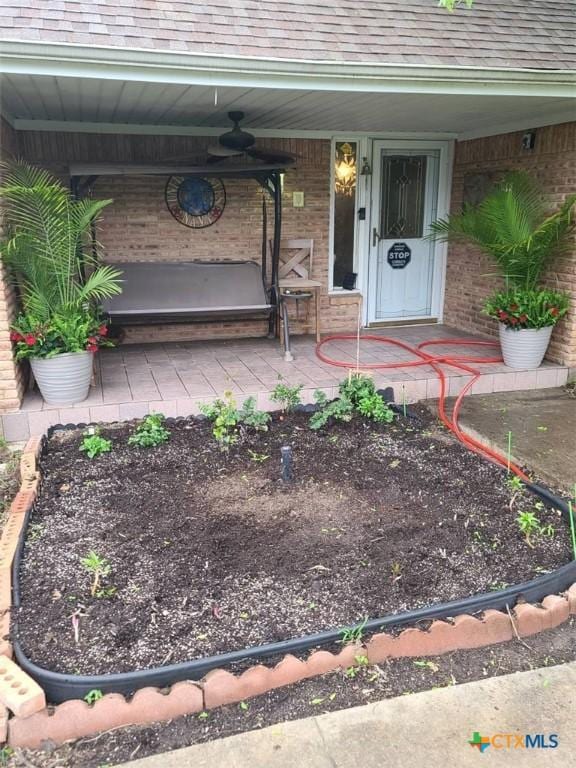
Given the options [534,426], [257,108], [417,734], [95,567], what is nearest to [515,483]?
[534,426]

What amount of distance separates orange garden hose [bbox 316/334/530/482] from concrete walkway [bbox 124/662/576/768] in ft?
5.42

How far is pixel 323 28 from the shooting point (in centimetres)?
443

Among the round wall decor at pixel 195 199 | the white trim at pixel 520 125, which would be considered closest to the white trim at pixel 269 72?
the white trim at pixel 520 125

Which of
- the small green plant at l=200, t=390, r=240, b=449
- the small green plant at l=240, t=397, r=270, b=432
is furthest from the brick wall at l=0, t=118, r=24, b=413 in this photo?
the small green plant at l=240, t=397, r=270, b=432

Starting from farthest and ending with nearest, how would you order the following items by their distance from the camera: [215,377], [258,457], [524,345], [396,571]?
[524,345] → [215,377] → [258,457] → [396,571]

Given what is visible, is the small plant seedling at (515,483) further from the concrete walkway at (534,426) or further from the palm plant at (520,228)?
the palm plant at (520,228)

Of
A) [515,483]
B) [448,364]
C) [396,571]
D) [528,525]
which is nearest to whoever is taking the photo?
[396,571]

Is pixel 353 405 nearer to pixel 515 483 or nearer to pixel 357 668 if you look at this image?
pixel 515 483

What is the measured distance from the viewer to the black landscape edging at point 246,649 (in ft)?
6.86

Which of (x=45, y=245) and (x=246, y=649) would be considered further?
(x=45, y=245)

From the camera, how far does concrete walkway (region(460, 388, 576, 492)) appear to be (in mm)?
3945

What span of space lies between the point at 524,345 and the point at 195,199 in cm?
356

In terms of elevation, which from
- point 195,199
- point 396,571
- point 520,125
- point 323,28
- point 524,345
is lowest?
point 396,571

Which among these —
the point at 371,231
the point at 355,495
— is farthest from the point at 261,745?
the point at 371,231
